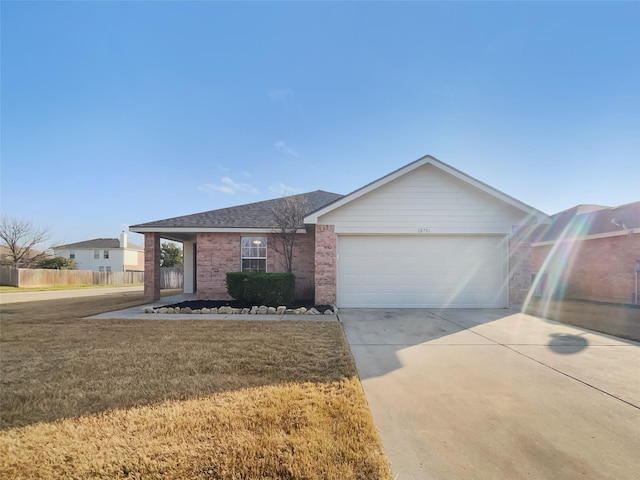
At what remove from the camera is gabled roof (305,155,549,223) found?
1004cm

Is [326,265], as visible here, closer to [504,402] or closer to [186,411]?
[504,402]

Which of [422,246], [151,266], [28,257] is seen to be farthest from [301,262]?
[28,257]

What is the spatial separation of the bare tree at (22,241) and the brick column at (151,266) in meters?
37.7

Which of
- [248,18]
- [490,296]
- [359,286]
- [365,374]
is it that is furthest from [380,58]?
[365,374]

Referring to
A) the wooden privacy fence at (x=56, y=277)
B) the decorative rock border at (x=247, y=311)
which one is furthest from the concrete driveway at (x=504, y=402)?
the wooden privacy fence at (x=56, y=277)

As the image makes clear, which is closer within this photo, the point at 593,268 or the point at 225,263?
the point at 225,263

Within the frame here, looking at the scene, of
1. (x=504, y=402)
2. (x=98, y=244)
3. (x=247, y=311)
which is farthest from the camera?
(x=98, y=244)

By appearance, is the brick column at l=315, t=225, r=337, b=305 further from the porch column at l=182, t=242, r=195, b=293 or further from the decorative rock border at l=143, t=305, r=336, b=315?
the porch column at l=182, t=242, r=195, b=293

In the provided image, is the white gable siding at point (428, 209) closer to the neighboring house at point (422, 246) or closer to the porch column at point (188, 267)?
the neighboring house at point (422, 246)

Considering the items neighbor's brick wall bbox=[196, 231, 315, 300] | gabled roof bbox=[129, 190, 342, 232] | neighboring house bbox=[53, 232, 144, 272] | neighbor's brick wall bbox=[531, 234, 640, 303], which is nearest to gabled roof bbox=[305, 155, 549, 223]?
gabled roof bbox=[129, 190, 342, 232]

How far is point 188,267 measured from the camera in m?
16.2

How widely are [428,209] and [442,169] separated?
4.59 ft

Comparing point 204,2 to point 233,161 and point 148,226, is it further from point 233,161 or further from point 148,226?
point 148,226

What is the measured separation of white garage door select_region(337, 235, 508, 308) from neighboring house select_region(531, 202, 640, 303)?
4.12 meters
